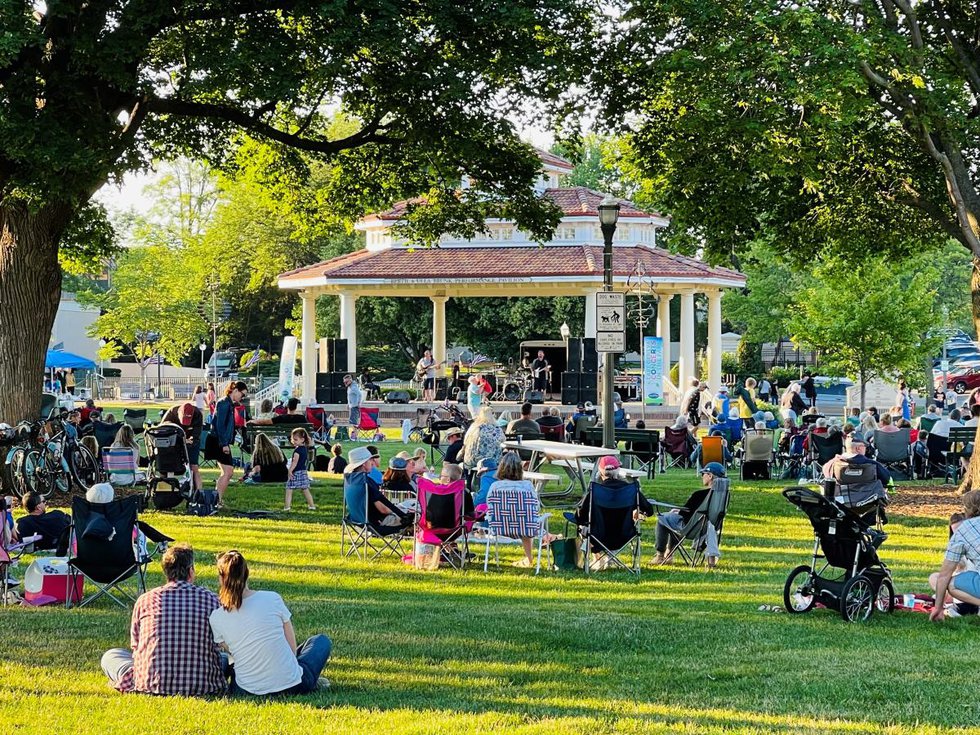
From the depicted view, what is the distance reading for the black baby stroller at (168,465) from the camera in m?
16.1

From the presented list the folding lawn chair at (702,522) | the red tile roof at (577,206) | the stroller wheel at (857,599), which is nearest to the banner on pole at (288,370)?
the red tile roof at (577,206)

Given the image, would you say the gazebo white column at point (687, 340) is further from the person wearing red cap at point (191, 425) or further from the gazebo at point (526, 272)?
the person wearing red cap at point (191, 425)

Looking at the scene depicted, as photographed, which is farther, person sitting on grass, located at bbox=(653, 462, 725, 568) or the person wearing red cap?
the person wearing red cap

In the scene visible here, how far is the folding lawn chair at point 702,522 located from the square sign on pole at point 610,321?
13.7 feet

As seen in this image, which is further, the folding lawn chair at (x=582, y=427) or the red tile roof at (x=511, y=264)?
the red tile roof at (x=511, y=264)

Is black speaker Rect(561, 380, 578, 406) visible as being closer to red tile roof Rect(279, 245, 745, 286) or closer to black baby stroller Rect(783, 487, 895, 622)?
red tile roof Rect(279, 245, 745, 286)

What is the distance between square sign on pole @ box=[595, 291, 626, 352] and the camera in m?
16.6

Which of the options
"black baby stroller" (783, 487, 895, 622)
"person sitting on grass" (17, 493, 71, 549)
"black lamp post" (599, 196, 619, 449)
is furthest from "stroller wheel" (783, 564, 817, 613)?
"black lamp post" (599, 196, 619, 449)

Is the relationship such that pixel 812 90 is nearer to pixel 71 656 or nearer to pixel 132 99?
pixel 132 99

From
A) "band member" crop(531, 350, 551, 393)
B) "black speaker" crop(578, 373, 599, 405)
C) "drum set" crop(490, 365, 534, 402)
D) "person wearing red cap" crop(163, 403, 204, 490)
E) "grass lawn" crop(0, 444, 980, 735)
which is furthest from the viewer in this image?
"band member" crop(531, 350, 551, 393)

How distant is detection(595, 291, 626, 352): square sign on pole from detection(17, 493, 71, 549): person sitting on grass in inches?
293

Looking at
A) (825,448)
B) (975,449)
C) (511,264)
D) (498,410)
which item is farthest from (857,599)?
(511,264)

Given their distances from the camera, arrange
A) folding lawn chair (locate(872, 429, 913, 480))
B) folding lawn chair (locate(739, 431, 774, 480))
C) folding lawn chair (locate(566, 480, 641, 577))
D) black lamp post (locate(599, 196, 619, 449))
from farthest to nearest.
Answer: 1. folding lawn chair (locate(739, 431, 774, 480))
2. folding lawn chair (locate(872, 429, 913, 480))
3. black lamp post (locate(599, 196, 619, 449))
4. folding lawn chair (locate(566, 480, 641, 577))

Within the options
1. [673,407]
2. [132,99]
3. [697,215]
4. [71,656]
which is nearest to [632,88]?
[697,215]
